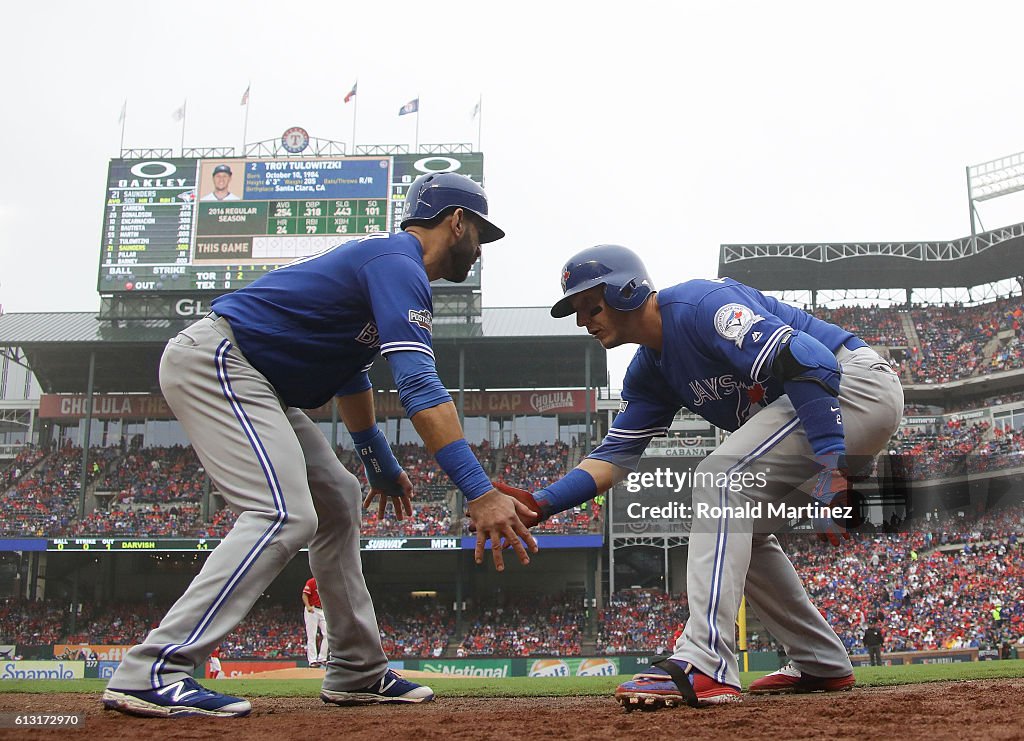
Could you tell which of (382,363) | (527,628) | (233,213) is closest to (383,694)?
(527,628)

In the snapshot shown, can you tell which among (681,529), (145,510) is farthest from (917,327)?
(145,510)

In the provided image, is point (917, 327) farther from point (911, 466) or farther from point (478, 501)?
point (478, 501)

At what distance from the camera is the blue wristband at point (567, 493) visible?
404cm

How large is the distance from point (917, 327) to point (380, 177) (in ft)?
75.6

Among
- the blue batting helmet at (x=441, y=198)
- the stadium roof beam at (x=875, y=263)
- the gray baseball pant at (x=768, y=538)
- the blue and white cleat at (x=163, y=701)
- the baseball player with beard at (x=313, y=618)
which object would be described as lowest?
the baseball player with beard at (x=313, y=618)

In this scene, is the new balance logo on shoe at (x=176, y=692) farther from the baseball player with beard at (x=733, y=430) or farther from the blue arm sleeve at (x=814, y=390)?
the blue arm sleeve at (x=814, y=390)

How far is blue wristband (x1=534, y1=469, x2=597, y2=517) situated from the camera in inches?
159

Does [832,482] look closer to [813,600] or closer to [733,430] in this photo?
[733,430]

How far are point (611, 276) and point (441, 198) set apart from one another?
835 mm

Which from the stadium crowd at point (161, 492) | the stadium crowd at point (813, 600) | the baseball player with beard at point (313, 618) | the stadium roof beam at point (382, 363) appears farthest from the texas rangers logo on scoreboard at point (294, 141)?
the baseball player with beard at point (313, 618)

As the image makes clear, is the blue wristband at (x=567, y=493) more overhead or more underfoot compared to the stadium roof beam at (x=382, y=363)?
more underfoot

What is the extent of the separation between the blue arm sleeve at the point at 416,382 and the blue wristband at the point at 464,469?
18 cm

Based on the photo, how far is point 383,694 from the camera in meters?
4.20

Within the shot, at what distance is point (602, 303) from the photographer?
4027mm
